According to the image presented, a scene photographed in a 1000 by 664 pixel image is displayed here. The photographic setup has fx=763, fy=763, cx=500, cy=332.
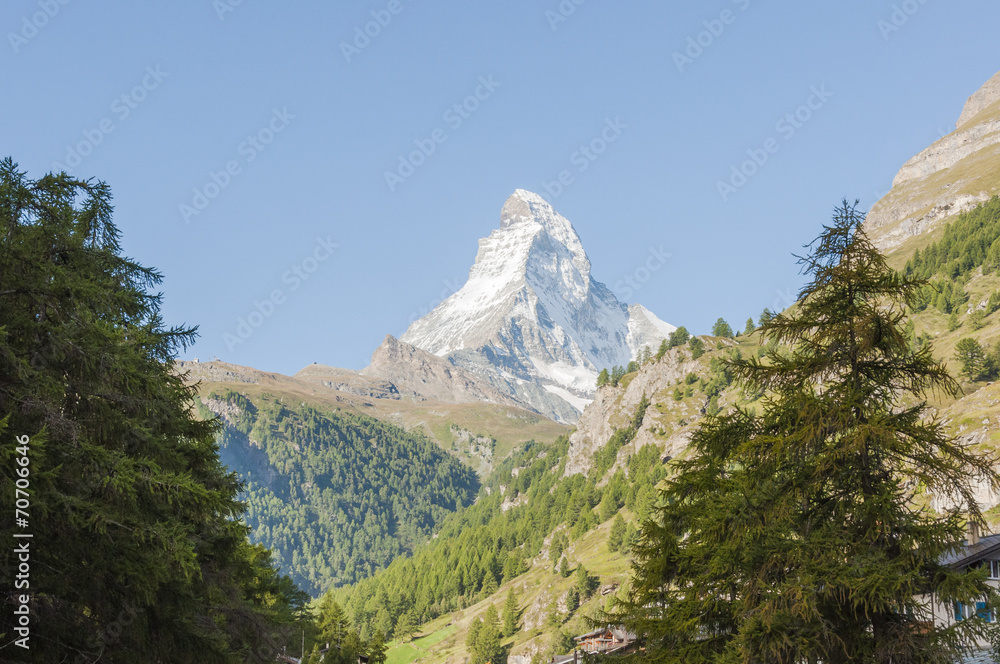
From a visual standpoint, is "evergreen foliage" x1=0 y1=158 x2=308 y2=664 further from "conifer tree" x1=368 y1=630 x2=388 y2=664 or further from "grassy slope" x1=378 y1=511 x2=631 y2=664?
"grassy slope" x1=378 y1=511 x2=631 y2=664

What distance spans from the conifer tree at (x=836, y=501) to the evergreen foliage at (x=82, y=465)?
10.5 meters

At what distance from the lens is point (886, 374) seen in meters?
15.3

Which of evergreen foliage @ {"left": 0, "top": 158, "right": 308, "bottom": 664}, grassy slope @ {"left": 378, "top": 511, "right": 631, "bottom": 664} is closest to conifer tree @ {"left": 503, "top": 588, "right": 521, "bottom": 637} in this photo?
grassy slope @ {"left": 378, "top": 511, "right": 631, "bottom": 664}

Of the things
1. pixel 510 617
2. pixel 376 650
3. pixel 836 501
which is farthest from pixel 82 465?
pixel 510 617

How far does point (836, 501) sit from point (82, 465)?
14.1 m

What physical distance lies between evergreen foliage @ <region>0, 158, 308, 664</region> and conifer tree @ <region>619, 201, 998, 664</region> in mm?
10470

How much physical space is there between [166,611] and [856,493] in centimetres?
1450

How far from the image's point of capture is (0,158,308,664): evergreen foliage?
1280cm

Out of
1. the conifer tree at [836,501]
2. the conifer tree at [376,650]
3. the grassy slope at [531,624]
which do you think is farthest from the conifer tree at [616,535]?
the conifer tree at [836,501]

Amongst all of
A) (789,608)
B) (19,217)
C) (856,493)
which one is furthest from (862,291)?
(19,217)

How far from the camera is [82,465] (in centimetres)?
1312

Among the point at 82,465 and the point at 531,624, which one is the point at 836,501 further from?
the point at 531,624

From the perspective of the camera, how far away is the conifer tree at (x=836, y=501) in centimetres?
1372

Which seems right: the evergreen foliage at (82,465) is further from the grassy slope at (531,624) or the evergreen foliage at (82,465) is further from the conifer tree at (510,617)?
the conifer tree at (510,617)
